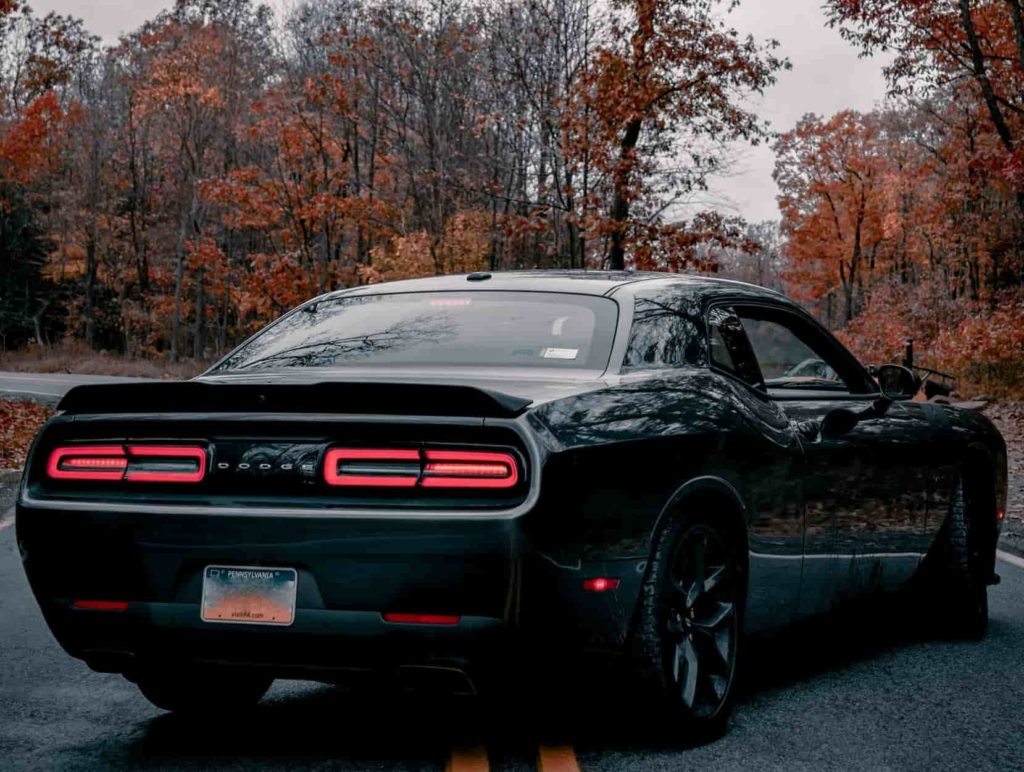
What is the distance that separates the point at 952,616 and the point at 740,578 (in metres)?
2.08

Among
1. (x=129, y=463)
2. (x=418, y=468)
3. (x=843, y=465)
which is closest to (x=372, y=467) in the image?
(x=418, y=468)

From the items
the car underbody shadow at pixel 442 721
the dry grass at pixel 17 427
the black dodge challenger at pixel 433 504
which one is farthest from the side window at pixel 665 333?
the dry grass at pixel 17 427

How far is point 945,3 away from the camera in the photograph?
997 inches

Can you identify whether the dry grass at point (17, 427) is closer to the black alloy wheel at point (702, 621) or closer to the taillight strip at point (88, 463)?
the taillight strip at point (88, 463)

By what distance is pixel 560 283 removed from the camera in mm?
4887

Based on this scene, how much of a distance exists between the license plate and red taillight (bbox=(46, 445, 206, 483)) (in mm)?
290

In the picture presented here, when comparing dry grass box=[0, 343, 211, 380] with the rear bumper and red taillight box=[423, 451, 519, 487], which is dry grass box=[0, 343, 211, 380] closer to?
the rear bumper

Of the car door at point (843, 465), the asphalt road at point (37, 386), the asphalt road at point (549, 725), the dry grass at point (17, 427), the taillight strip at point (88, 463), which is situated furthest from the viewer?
the asphalt road at point (37, 386)

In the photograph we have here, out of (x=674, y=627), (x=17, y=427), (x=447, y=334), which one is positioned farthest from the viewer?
(x=17, y=427)

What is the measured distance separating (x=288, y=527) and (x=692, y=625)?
140cm

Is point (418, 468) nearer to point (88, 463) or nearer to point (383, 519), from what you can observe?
point (383, 519)

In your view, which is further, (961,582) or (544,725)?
(961,582)

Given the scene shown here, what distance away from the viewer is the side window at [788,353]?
5.25 m

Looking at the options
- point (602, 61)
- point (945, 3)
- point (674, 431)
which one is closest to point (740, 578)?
point (674, 431)
